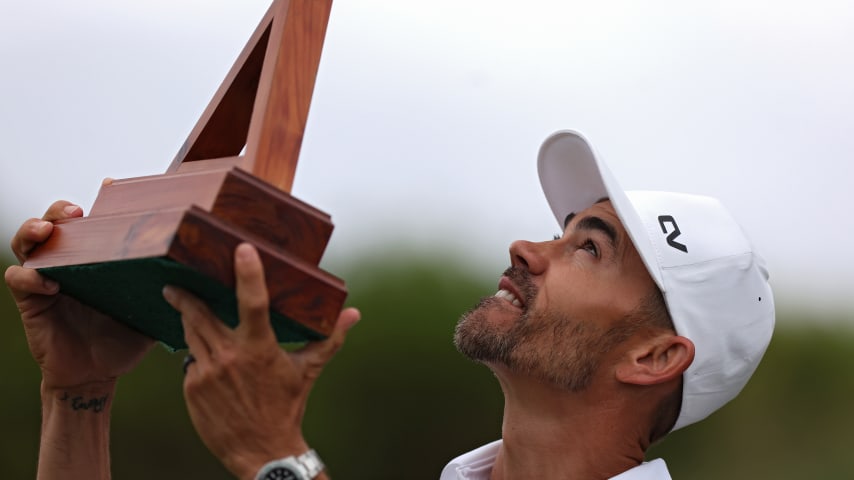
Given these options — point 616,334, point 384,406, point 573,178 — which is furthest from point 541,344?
point 384,406

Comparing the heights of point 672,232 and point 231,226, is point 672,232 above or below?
below

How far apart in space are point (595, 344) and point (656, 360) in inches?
7.2

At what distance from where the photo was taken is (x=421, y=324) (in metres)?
9.01

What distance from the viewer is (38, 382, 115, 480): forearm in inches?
111

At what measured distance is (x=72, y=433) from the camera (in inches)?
111

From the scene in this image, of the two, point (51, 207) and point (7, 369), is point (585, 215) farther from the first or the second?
point (7, 369)

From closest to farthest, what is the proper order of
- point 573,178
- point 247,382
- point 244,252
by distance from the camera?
point 244,252 → point 247,382 → point 573,178

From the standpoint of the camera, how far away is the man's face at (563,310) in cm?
307

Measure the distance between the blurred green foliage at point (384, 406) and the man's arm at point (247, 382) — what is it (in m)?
6.43

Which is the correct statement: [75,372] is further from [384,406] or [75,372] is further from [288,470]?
[384,406]

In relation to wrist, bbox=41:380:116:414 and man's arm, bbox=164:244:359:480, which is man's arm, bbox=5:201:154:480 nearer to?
wrist, bbox=41:380:116:414

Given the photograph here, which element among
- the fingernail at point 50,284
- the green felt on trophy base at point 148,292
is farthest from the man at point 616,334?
the fingernail at point 50,284

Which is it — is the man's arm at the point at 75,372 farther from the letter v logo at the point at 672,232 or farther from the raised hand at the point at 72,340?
the letter v logo at the point at 672,232

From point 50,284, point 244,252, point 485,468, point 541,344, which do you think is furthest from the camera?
point 485,468
